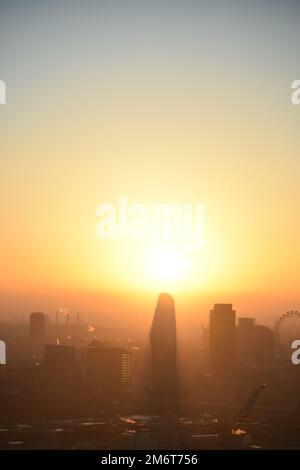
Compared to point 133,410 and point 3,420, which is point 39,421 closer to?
point 3,420

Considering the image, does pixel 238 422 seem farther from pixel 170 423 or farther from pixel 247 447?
pixel 247 447

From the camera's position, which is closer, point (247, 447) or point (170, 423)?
point (247, 447)
